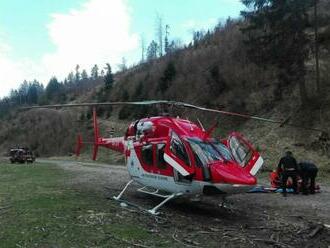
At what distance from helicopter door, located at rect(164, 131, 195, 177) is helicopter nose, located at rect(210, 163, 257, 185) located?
70 cm

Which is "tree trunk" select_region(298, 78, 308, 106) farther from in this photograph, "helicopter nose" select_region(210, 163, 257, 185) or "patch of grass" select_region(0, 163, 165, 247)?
"helicopter nose" select_region(210, 163, 257, 185)

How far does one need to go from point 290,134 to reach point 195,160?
70.3 feet

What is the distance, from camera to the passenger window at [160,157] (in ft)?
49.0

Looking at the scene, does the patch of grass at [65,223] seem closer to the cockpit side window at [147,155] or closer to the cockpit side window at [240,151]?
the cockpit side window at [147,155]

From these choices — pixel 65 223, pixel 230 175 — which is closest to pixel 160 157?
pixel 230 175

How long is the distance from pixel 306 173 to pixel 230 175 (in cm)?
667

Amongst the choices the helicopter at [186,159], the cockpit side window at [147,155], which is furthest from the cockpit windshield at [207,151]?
the cockpit side window at [147,155]

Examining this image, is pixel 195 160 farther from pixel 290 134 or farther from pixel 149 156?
pixel 290 134

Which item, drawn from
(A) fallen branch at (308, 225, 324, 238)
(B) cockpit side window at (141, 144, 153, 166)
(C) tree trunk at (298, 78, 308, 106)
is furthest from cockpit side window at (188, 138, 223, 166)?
(C) tree trunk at (298, 78, 308, 106)

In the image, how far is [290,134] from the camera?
1325 inches

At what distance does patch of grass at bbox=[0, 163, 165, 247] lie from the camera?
9998 millimetres

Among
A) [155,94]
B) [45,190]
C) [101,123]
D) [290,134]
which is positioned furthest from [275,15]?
[101,123]

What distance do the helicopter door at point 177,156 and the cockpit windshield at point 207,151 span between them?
0.27 metres

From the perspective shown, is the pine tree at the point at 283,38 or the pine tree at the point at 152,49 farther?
the pine tree at the point at 152,49
